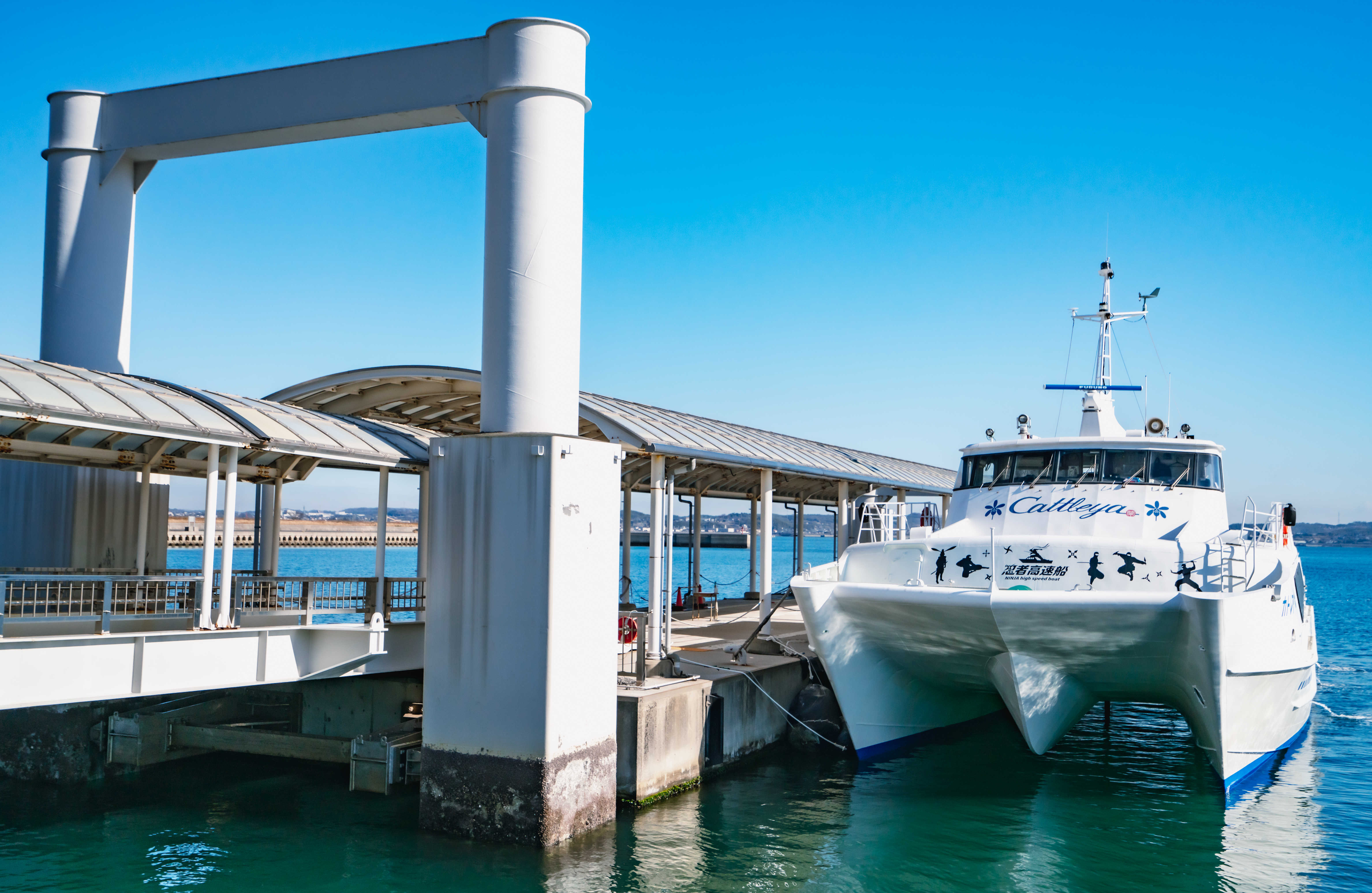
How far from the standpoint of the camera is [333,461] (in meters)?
15.8

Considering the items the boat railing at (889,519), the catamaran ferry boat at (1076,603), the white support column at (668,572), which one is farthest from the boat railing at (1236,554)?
the white support column at (668,572)

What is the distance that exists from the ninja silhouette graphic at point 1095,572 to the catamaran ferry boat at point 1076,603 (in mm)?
15

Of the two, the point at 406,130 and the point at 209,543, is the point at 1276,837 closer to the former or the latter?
the point at 209,543

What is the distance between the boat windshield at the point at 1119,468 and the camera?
17.0 m

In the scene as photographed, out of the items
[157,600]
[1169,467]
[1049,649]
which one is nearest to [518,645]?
[157,600]

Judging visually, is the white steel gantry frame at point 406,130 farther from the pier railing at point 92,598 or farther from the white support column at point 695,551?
the white support column at point 695,551

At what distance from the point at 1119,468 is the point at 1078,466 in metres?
0.65

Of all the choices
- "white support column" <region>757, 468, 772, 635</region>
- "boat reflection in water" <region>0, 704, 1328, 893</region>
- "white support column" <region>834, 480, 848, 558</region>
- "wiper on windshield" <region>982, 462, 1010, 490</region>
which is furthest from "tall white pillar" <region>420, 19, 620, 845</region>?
"white support column" <region>834, 480, 848, 558</region>

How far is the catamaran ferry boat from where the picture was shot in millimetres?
14055

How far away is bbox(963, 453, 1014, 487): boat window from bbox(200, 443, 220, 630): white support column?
1255 cm

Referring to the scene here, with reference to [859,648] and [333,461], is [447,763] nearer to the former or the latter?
[333,461]

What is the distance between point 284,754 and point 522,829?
566cm

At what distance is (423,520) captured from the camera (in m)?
17.8

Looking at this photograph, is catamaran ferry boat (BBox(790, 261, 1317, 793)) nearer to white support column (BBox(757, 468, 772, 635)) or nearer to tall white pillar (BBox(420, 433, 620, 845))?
white support column (BBox(757, 468, 772, 635))
